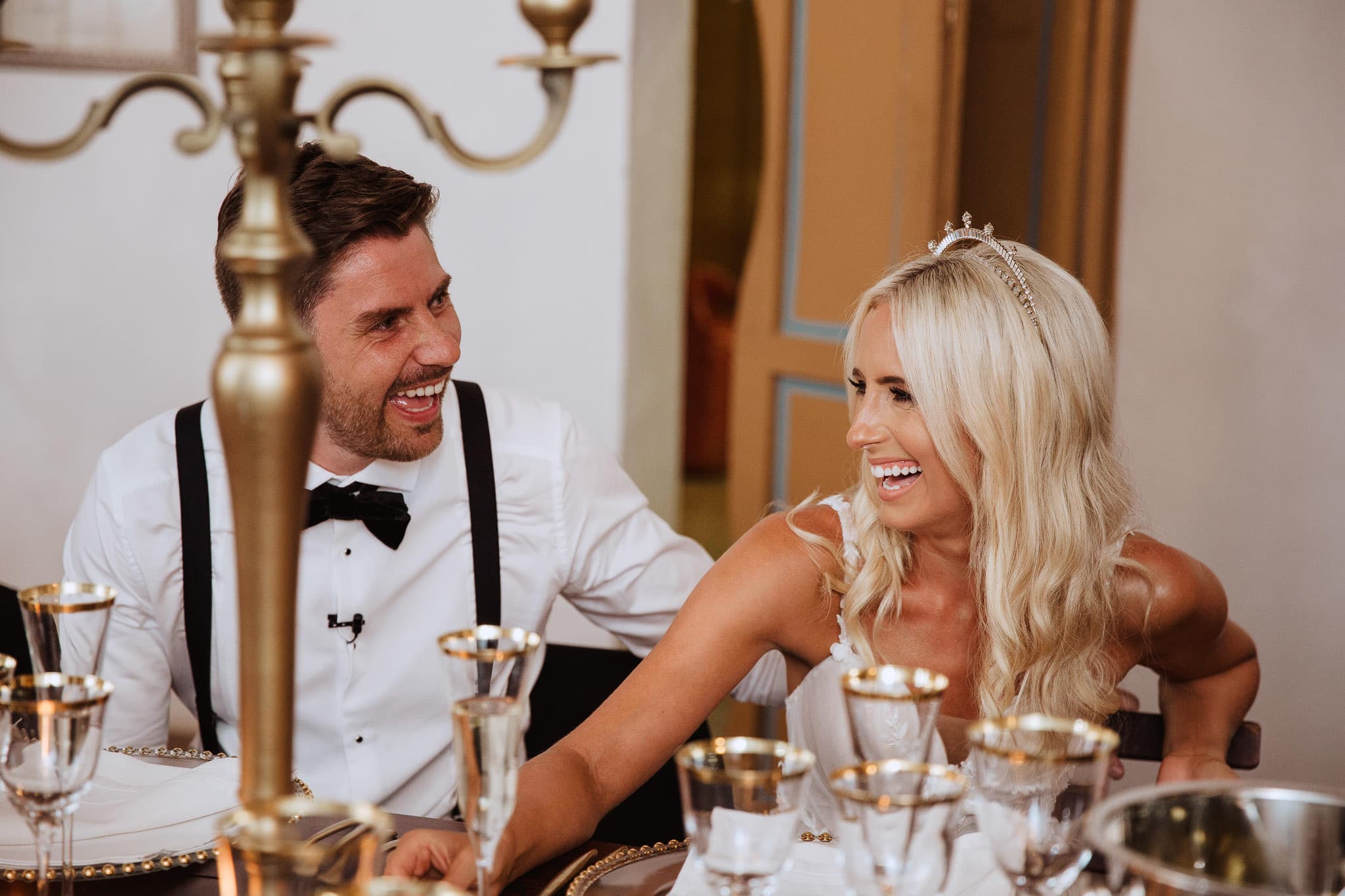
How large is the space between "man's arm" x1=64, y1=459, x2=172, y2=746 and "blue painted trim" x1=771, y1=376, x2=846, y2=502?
2.03m

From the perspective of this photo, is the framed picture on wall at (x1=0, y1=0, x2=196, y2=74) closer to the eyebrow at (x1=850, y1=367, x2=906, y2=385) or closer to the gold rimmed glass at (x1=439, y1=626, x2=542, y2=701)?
the eyebrow at (x1=850, y1=367, x2=906, y2=385)

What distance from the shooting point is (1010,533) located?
1.96 metres

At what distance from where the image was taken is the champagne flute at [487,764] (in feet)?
3.38

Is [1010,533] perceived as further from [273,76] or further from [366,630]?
[273,76]

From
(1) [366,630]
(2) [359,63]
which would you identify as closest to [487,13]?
(2) [359,63]

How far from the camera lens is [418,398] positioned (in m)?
2.19

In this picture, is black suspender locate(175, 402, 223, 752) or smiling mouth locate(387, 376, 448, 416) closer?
black suspender locate(175, 402, 223, 752)

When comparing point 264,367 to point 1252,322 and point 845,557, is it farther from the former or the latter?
point 1252,322

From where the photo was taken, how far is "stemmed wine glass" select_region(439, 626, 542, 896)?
1035 millimetres

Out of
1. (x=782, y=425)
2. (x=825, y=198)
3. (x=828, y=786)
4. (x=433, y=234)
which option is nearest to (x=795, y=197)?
(x=825, y=198)

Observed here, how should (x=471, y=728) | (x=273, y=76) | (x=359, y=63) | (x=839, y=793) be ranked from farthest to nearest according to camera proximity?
(x=359, y=63) → (x=471, y=728) → (x=839, y=793) → (x=273, y=76)

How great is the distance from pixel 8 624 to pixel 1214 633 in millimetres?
1930

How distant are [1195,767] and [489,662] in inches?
47.6

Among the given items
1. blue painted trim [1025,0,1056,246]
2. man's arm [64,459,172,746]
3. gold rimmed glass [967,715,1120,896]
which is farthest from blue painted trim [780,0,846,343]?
gold rimmed glass [967,715,1120,896]
